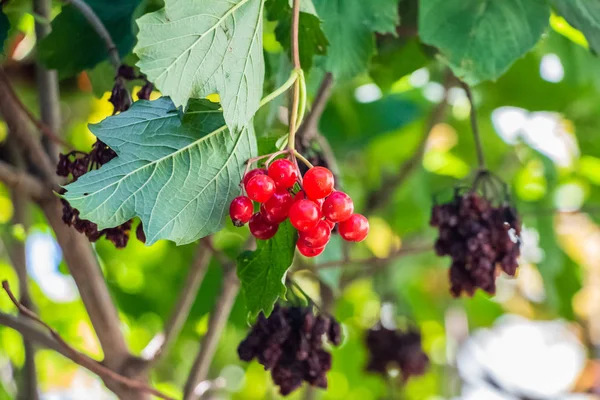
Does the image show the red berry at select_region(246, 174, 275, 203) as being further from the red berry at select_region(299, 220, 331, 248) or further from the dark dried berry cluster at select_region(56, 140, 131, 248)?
the dark dried berry cluster at select_region(56, 140, 131, 248)

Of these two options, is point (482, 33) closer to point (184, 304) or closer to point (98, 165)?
point (98, 165)

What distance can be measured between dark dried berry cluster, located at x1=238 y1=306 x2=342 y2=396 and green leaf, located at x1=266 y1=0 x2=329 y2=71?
39 cm

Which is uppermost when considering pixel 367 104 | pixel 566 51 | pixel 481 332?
pixel 566 51

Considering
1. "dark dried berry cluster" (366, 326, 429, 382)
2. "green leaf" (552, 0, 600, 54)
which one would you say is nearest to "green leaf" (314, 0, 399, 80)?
"green leaf" (552, 0, 600, 54)

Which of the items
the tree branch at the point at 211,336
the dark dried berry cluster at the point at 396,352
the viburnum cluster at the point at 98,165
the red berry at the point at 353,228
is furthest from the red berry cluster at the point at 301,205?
the dark dried berry cluster at the point at 396,352

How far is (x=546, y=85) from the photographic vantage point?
2.04m

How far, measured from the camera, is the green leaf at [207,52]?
68 centimetres

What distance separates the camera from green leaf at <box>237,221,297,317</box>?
0.76m

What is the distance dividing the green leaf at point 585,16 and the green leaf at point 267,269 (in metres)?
0.59

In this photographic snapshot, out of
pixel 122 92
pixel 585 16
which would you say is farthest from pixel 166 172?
pixel 585 16

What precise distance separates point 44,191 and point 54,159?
0.12 meters

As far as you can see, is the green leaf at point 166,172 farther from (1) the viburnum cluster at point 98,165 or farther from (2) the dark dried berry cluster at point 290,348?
(2) the dark dried berry cluster at point 290,348

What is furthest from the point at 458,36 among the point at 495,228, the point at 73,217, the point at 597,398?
the point at 597,398

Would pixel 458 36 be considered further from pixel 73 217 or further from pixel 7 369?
pixel 7 369
